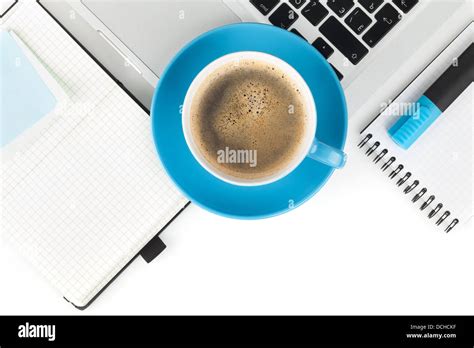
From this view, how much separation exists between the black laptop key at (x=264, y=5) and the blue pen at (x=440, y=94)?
310 mm

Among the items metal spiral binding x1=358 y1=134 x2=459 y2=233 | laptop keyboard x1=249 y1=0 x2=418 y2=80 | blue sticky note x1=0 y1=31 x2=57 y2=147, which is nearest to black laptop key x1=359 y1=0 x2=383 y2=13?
laptop keyboard x1=249 y1=0 x2=418 y2=80

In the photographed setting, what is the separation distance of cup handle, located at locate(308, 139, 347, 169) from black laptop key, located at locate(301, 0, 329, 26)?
0.69 feet

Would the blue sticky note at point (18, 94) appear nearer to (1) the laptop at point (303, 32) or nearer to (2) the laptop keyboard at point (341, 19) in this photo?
(1) the laptop at point (303, 32)

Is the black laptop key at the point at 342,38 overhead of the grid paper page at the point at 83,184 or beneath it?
overhead

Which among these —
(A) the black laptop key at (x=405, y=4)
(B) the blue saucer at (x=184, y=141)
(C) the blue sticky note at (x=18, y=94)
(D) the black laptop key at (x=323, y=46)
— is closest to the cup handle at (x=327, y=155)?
(B) the blue saucer at (x=184, y=141)

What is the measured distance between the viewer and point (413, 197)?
0.91m

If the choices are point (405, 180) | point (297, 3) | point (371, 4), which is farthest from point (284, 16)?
point (405, 180)

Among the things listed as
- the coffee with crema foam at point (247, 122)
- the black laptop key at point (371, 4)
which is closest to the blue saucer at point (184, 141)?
the coffee with crema foam at point (247, 122)

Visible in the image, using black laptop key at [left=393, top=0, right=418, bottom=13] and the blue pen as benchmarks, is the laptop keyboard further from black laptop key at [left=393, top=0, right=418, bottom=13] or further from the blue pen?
the blue pen

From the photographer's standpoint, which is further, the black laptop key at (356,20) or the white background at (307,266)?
the white background at (307,266)

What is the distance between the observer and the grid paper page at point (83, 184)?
0.85 meters

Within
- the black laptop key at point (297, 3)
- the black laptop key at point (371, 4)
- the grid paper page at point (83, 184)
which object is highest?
the black laptop key at point (371, 4)
